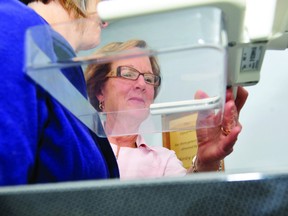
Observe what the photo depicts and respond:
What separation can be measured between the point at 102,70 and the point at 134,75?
10cm

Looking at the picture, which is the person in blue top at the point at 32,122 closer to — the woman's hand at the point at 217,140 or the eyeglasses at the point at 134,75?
the eyeglasses at the point at 134,75

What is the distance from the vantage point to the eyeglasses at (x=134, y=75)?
546mm

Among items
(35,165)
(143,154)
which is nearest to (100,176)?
(35,165)

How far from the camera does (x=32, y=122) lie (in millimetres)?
496

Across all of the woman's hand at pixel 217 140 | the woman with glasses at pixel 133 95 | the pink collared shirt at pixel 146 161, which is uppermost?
the woman with glasses at pixel 133 95

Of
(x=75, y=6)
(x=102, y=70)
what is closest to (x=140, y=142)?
(x=75, y=6)

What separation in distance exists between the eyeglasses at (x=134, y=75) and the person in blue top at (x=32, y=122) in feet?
0.19

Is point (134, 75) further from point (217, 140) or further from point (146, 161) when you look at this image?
point (146, 161)

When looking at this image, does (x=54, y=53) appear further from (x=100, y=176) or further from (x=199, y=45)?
(x=100, y=176)

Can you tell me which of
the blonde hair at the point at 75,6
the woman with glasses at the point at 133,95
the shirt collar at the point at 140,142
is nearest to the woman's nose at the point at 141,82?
the woman with glasses at the point at 133,95

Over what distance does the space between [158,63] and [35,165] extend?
0.25m

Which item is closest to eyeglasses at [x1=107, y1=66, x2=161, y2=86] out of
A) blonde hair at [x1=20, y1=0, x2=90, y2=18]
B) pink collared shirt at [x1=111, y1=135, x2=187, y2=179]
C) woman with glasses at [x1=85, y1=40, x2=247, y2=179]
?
woman with glasses at [x1=85, y1=40, x2=247, y2=179]

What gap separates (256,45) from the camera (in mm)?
445

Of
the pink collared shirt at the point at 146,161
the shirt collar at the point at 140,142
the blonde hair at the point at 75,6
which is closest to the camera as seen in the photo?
the blonde hair at the point at 75,6
